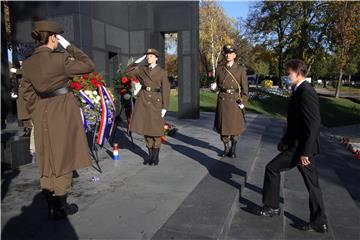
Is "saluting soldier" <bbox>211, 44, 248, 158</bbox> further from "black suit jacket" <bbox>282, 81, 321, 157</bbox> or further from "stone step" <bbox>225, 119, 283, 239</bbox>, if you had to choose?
"black suit jacket" <bbox>282, 81, 321, 157</bbox>

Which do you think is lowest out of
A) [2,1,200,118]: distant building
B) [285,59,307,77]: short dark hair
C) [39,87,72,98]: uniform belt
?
[39,87,72,98]: uniform belt

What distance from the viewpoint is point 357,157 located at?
8172mm

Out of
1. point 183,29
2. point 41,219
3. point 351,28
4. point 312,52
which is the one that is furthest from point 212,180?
point 312,52

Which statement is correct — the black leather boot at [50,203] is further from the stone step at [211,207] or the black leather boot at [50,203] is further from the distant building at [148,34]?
the distant building at [148,34]

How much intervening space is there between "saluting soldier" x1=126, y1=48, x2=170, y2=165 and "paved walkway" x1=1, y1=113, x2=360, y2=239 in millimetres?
499

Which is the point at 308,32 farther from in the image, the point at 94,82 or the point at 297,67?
the point at 297,67

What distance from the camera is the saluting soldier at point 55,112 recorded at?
3.75 metres

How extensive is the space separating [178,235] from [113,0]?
9493 mm

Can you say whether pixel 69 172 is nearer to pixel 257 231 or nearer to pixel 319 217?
pixel 257 231

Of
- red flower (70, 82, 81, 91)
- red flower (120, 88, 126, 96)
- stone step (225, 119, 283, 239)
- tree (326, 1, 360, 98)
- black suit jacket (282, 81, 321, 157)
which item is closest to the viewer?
black suit jacket (282, 81, 321, 157)

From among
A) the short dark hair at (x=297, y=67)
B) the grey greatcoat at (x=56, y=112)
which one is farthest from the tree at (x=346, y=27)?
the grey greatcoat at (x=56, y=112)

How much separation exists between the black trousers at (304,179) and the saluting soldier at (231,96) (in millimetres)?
2588

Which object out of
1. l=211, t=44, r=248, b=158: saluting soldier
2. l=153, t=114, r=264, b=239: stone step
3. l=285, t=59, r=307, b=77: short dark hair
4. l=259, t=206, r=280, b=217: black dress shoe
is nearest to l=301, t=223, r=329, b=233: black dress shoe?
l=259, t=206, r=280, b=217: black dress shoe

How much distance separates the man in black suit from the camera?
12.1 feet
